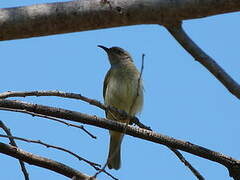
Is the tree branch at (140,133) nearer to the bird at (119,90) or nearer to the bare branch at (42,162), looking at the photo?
the bare branch at (42,162)

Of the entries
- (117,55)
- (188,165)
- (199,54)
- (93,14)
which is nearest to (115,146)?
(117,55)

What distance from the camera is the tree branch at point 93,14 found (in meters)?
2.35

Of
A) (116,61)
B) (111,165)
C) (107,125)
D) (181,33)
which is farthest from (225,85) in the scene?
(116,61)

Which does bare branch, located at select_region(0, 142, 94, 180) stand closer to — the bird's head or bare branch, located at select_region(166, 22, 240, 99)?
bare branch, located at select_region(166, 22, 240, 99)

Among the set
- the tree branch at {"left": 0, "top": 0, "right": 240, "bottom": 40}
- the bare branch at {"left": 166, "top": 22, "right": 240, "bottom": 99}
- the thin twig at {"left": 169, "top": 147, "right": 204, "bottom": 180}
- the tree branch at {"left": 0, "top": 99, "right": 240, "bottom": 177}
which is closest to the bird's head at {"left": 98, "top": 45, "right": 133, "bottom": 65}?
the thin twig at {"left": 169, "top": 147, "right": 204, "bottom": 180}

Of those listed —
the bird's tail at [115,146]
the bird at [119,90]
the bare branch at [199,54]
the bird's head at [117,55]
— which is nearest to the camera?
the bare branch at [199,54]

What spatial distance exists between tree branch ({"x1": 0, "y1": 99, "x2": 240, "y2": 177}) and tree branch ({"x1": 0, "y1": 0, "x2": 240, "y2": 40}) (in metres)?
0.69

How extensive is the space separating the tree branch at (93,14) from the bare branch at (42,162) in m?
0.90

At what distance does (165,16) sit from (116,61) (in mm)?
6652

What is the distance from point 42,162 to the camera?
288cm

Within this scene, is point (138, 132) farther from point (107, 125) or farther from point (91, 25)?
point (91, 25)

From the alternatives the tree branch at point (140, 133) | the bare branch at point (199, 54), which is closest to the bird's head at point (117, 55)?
the tree branch at point (140, 133)

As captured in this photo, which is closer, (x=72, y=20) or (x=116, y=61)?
(x=72, y=20)

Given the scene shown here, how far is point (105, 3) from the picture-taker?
2396 millimetres
